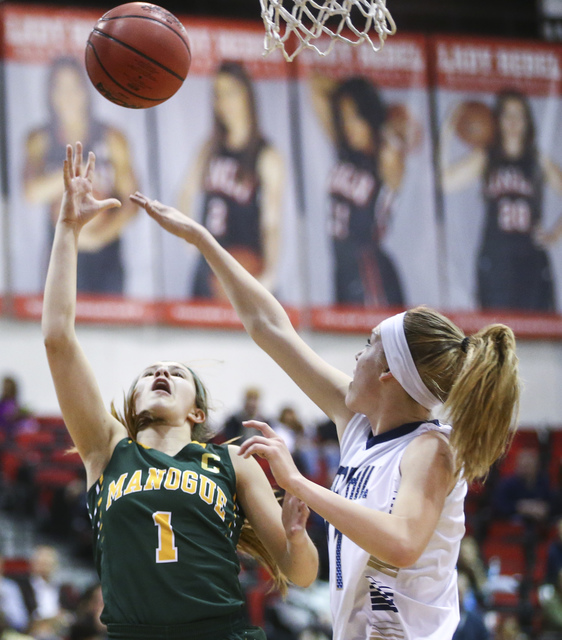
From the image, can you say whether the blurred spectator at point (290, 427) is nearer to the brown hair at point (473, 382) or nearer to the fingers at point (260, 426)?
the brown hair at point (473, 382)

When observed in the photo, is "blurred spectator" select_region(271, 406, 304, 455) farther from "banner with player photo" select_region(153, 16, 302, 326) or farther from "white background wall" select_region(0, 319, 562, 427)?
"banner with player photo" select_region(153, 16, 302, 326)

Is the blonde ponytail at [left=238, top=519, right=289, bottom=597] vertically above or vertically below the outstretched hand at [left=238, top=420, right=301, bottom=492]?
below

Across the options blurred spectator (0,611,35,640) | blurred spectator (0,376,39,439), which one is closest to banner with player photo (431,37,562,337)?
blurred spectator (0,376,39,439)

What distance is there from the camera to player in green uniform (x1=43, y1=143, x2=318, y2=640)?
9.52ft

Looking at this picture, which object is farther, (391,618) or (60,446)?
(60,446)

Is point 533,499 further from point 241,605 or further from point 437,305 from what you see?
point 241,605

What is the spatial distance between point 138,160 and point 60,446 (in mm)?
3596

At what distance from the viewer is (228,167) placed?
11969 mm

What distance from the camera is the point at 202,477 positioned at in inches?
121

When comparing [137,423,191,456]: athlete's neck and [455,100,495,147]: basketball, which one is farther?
[455,100,495,147]: basketball

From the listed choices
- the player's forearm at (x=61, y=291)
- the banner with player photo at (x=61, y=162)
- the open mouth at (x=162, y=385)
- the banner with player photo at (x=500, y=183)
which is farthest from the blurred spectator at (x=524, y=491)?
the player's forearm at (x=61, y=291)

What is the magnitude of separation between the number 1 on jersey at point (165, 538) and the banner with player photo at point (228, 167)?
8.79m

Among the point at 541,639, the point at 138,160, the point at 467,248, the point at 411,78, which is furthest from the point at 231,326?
the point at 541,639

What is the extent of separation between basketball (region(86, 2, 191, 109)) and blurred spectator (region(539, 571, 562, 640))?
6.57 meters
